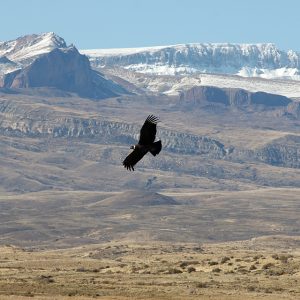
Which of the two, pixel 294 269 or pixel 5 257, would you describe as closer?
pixel 294 269

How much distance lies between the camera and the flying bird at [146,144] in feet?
127

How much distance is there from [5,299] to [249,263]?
154 ft

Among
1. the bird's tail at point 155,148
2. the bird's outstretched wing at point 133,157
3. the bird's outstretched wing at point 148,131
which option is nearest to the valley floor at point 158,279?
the bird's outstretched wing at point 133,157

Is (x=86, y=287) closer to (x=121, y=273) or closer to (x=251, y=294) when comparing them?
(x=251, y=294)

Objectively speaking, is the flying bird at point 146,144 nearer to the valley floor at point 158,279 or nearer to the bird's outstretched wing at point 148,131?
the bird's outstretched wing at point 148,131

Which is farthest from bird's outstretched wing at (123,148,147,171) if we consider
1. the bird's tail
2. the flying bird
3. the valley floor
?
the valley floor

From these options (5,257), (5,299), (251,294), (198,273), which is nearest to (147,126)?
(5,299)

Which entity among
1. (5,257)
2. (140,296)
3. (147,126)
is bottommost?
(5,257)

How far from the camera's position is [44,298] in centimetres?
8156

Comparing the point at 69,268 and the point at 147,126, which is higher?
the point at 147,126

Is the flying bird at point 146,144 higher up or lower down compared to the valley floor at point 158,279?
higher up

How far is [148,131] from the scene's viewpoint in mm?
39062

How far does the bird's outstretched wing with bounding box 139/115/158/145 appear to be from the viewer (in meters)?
38.6

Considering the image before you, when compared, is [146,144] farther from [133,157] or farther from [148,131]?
[133,157]
